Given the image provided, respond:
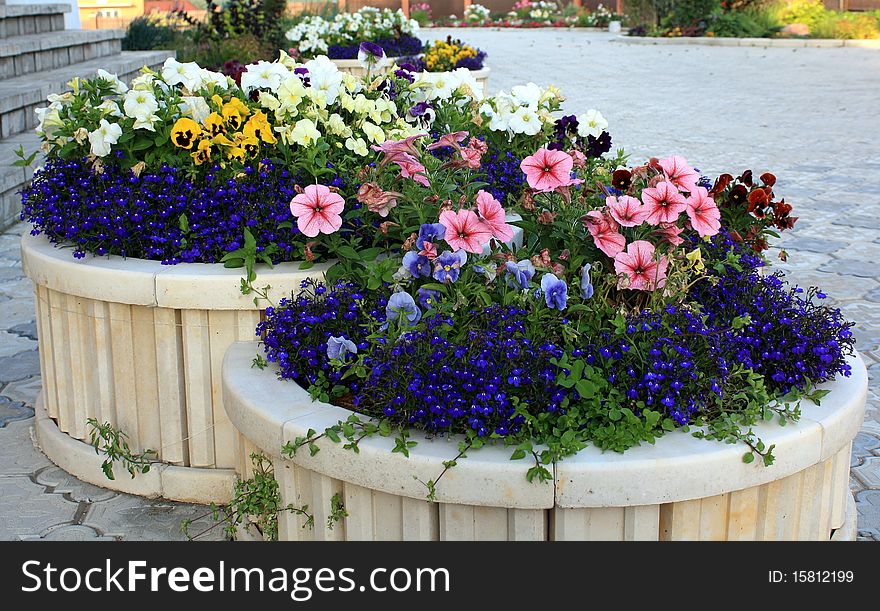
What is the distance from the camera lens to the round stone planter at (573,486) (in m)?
2.18

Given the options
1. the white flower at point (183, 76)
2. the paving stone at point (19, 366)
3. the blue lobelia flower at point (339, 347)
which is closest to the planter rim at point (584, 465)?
the blue lobelia flower at point (339, 347)

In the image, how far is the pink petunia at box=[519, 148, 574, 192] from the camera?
2.71m

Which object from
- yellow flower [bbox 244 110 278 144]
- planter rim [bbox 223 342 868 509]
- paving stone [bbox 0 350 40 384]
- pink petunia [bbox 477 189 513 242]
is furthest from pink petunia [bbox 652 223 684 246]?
paving stone [bbox 0 350 40 384]

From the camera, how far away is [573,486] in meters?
2.17

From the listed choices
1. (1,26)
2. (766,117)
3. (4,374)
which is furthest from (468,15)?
(4,374)

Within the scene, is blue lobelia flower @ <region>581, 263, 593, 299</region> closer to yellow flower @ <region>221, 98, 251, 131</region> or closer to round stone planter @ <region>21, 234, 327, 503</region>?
round stone planter @ <region>21, 234, 327, 503</region>

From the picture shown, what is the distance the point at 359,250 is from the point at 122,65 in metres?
8.20

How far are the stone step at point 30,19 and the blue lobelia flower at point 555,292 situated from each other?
7.73 meters

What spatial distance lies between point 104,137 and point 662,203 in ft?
5.45

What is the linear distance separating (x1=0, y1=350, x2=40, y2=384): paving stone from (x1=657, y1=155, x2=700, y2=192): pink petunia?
266cm

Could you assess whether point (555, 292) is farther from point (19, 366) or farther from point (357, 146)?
point (19, 366)

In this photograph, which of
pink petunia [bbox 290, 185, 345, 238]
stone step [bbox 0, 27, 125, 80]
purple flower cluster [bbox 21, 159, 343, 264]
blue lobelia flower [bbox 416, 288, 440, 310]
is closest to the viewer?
blue lobelia flower [bbox 416, 288, 440, 310]

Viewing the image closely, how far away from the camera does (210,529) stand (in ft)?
9.64
